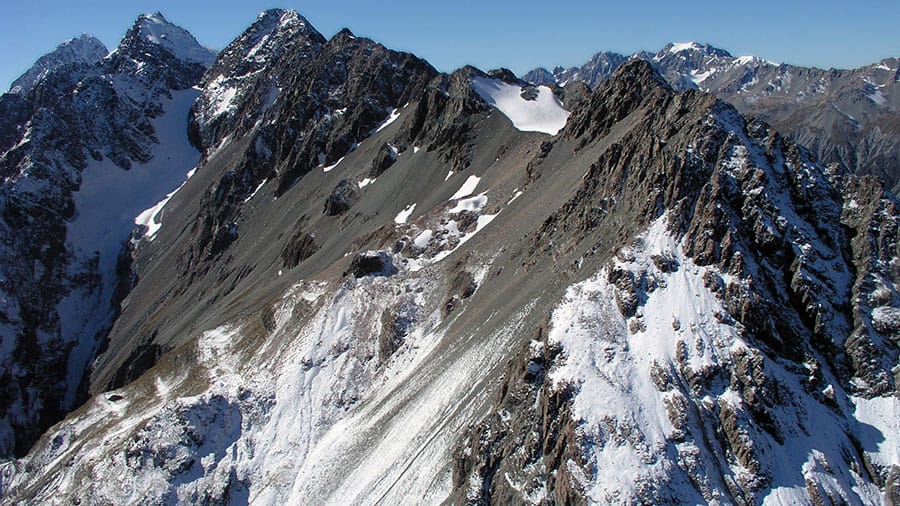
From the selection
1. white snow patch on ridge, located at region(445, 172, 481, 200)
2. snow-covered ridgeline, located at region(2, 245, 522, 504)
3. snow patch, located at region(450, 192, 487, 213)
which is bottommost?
snow-covered ridgeline, located at region(2, 245, 522, 504)

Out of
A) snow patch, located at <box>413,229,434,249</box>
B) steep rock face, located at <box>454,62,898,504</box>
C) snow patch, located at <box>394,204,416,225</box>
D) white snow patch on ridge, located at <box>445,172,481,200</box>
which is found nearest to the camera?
steep rock face, located at <box>454,62,898,504</box>

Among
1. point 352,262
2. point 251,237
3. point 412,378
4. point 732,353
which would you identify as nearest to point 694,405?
point 732,353

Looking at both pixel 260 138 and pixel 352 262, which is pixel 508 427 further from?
pixel 260 138

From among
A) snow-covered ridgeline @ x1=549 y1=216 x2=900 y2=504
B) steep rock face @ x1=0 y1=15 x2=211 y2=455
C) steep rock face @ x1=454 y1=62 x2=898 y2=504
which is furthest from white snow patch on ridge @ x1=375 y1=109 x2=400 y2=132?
snow-covered ridgeline @ x1=549 y1=216 x2=900 y2=504

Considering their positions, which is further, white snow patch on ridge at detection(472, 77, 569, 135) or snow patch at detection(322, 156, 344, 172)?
snow patch at detection(322, 156, 344, 172)

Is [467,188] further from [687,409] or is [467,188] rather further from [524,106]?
[687,409]

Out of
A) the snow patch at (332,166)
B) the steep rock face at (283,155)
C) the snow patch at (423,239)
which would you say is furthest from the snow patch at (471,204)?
the snow patch at (332,166)

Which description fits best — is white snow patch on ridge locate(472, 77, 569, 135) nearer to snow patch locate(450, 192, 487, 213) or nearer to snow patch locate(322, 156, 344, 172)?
snow patch locate(450, 192, 487, 213)

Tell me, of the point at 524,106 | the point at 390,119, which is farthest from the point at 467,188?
the point at 390,119

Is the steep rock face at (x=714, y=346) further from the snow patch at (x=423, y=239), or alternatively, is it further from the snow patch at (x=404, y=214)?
the snow patch at (x=404, y=214)

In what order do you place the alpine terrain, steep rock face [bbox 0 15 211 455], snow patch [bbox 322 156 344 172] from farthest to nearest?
1. snow patch [bbox 322 156 344 172]
2. steep rock face [bbox 0 15 211 455]
3. the alpine terrain
